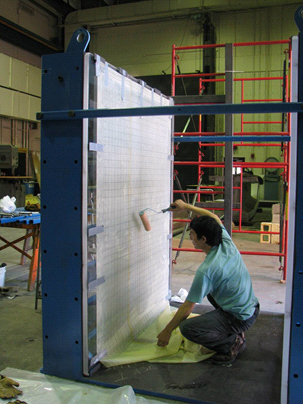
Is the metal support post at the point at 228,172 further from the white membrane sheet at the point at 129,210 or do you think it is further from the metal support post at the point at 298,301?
the metal support post at the point at 298,301

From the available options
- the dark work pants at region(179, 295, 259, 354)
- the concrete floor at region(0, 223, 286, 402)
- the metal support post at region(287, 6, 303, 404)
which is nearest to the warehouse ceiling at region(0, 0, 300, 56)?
the concrete floor at region(0, 223, 286, 402)

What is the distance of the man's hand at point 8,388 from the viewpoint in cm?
229

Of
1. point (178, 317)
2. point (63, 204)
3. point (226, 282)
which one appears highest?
point (63, 204)

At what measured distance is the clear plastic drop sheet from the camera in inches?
88.6

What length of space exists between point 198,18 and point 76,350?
1152cm

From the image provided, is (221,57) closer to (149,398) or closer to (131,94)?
(131,94)

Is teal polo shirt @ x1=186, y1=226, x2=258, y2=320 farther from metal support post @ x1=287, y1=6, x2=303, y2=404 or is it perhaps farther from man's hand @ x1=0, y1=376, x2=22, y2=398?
man's hand @ x1=0, y1=376, x2=22, y2=398

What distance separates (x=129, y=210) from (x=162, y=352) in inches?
43.9

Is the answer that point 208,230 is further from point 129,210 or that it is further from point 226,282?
point 129,210

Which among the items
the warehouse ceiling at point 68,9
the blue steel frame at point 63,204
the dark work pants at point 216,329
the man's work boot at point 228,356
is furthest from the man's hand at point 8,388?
the warehouse ceiling at point 68,9

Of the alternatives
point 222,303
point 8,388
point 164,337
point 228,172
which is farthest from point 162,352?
point 228,172

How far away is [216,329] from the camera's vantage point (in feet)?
9.29

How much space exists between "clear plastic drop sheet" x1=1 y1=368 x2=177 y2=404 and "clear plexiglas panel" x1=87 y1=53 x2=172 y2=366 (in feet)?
0.87

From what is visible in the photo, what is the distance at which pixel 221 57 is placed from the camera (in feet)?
39.3
